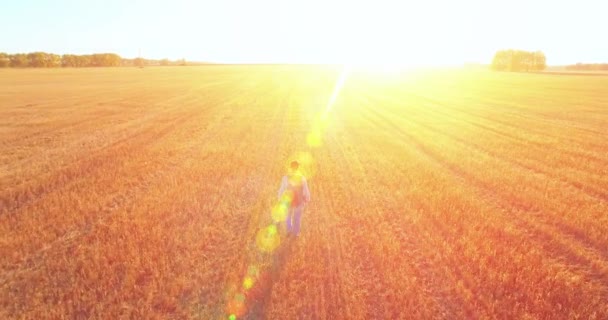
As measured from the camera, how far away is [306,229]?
22.5 ft

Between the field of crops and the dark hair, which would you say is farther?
the dark hair

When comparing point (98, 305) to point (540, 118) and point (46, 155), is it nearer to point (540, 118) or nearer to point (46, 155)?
point (46, 155)

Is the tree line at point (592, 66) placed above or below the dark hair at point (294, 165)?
above

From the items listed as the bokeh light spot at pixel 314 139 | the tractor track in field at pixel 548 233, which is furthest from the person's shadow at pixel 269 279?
the bokeh light spot at pixel 314 139

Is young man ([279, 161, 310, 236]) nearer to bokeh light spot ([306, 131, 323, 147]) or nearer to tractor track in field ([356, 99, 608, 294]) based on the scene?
tractor track in field ([356, 99, 608, 294])

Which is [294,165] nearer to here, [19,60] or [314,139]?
[314,139]

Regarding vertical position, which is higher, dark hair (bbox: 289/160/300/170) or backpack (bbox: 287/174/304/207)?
dark hair (bbox: 289/160/300/170)

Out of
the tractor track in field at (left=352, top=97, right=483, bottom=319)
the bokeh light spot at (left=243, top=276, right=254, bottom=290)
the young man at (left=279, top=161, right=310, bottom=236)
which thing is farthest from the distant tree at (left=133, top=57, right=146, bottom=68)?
the tractor track in field at (left=352, top=97, right=483, bottom=319)

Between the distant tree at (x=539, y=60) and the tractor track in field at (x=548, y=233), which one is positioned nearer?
the tractor track in field at (x=548, y=233)

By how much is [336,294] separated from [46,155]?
12.4m

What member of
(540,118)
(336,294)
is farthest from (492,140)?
(336,294)

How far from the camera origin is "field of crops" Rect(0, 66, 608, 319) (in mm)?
4820

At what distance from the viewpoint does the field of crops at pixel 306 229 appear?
15.8 ft

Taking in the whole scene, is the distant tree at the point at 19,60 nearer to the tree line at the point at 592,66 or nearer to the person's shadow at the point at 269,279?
the person's shadow at the point at 269,279
